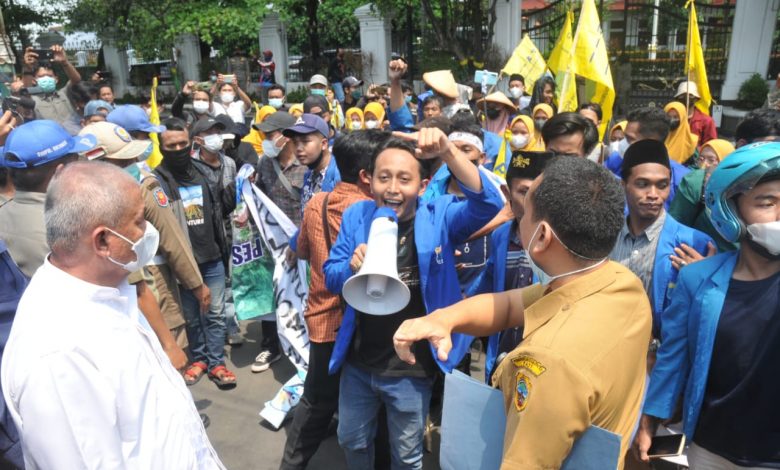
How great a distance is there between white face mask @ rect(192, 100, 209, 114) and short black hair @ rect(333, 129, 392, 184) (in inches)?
197

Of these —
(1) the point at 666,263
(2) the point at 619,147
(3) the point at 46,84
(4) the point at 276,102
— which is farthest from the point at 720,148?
(3) the point at 46,84

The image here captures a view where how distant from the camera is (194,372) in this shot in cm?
461

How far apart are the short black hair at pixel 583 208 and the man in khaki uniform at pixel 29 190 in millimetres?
2335

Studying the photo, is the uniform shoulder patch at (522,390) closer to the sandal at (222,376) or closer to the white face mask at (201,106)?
the sandal at (222,376)

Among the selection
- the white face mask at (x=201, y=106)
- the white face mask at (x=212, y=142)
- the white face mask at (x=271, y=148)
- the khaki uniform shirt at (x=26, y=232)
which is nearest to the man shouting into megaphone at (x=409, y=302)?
the khaki uniform shirt at (x=26, y=232)

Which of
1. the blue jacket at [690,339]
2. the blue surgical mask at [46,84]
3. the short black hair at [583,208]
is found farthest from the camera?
the blue surgical mask at [46,84]

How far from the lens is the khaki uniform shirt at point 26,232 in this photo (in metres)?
→ 2.67

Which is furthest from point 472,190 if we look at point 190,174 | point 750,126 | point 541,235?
point 190,174

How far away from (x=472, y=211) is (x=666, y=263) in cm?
91

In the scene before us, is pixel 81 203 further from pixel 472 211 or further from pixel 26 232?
pixel 472 211

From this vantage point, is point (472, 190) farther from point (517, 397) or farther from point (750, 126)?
point (750, 126)

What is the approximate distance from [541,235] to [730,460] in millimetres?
1251

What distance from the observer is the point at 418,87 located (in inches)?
744

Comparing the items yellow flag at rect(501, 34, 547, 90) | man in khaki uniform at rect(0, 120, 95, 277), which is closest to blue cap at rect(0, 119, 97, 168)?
man in khaki uniform at rect(0, 120, 95, 277)
